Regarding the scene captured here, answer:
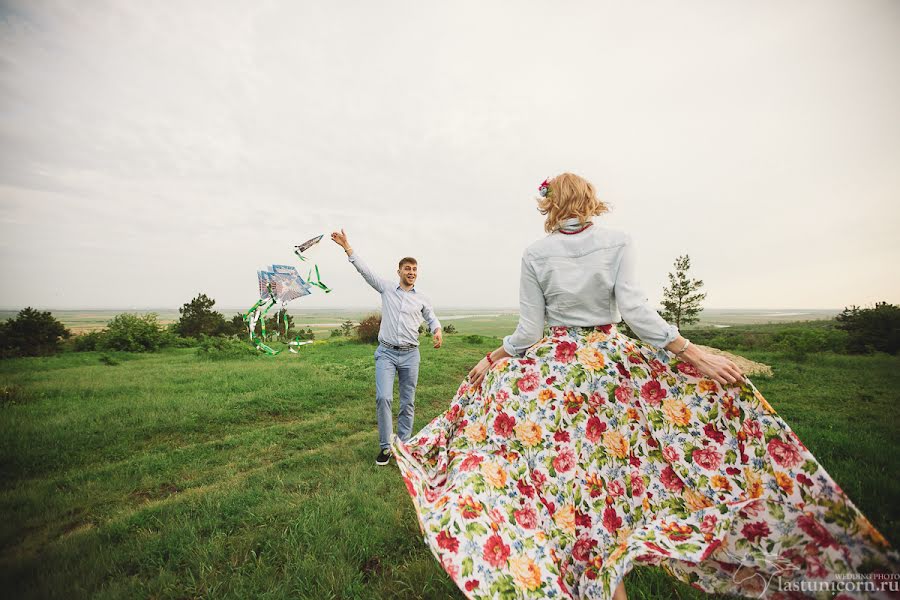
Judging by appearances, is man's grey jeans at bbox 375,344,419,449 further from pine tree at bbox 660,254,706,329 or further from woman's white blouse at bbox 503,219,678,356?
pine tree at bbox 660,254,706,329

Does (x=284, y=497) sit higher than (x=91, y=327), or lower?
lower

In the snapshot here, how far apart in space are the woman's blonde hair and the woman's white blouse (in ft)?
0.27

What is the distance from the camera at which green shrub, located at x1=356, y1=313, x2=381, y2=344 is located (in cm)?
2183

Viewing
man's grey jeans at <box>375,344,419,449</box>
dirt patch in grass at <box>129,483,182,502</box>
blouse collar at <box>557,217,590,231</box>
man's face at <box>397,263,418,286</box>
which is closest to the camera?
blouse collar at <box>557,217,590,231</box>

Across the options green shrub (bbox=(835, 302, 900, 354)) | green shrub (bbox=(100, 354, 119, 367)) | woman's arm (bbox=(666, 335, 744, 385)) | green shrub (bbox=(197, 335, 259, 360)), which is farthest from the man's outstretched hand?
green shrub (bbox=(835, 302, 900, 354))

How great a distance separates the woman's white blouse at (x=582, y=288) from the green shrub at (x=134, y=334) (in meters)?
19.8

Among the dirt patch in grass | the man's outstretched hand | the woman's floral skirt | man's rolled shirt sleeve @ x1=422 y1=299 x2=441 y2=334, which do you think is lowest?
the dirt patch in grass

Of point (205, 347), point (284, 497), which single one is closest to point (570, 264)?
point (284, 497)

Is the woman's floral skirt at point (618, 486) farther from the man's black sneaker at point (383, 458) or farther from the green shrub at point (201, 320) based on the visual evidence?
the green shrub at point (201, 320)

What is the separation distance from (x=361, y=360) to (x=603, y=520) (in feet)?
41.8

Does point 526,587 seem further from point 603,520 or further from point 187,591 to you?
point 187,591

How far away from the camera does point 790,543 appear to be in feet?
5.98

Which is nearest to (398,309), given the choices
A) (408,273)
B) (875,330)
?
(408,273)

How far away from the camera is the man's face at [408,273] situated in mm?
6164
